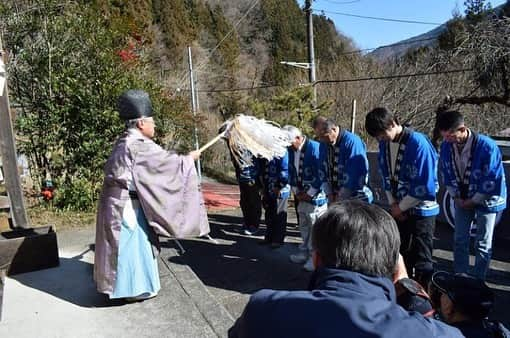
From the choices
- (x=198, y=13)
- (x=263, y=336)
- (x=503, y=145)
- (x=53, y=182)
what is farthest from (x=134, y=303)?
(x=198, y=13)

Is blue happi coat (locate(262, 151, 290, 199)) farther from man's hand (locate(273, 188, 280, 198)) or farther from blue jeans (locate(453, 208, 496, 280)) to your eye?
blue jeans (locate(453, 208, 496, 280))

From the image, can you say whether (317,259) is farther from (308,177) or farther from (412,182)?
(308,177)

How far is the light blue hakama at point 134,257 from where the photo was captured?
3447mm

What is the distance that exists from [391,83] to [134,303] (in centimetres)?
1470

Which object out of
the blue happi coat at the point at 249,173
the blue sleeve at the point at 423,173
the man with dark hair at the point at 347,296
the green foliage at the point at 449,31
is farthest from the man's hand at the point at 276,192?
the green foliage at the point at 449,31

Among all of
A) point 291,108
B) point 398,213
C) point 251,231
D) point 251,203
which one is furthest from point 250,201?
point 398,213

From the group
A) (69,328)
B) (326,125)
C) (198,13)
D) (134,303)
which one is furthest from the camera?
(198,13)

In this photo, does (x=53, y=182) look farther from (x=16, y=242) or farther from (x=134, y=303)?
(x=134, y=303)

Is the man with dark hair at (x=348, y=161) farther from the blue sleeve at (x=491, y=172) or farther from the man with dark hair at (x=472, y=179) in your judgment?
the blue sleeve at (x=491, y=172)

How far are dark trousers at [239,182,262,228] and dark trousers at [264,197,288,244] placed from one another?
2.29ft

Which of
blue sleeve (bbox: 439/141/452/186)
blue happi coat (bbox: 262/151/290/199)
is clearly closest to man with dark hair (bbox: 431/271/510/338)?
blue sleeve (bbox: 439/141/452/186)

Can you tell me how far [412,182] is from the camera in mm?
3443

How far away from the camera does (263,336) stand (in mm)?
1243

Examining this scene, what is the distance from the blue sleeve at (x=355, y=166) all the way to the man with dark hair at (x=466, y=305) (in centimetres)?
198
